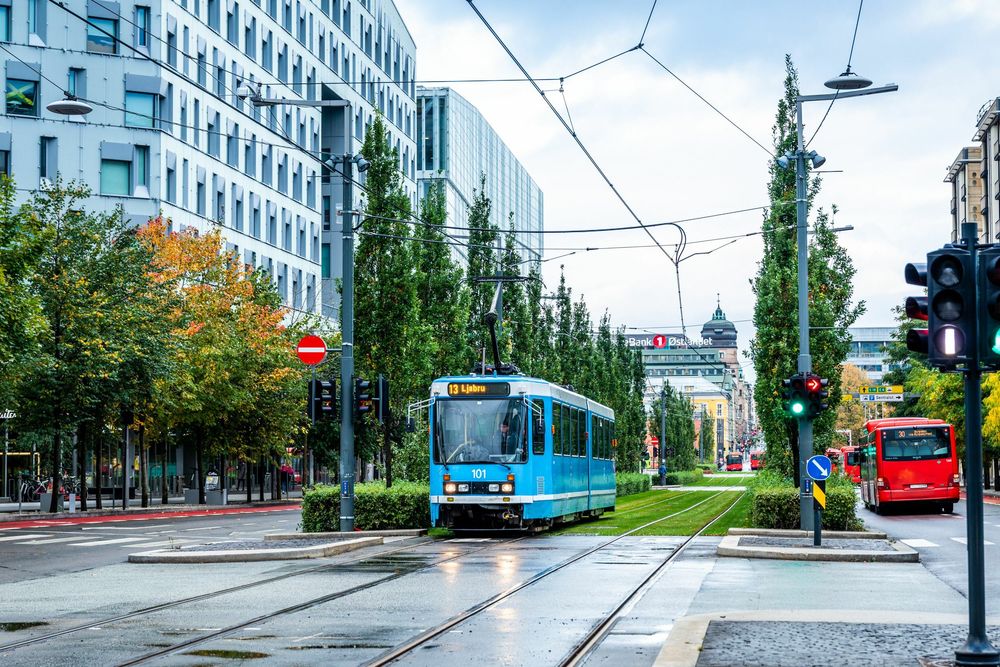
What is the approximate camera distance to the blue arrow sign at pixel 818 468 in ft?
77.4

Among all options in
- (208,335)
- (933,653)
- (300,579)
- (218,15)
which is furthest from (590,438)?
(218,15)

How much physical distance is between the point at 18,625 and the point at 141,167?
52.3m

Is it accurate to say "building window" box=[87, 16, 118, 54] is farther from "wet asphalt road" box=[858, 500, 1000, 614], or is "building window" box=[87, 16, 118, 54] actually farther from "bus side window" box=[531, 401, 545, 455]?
"bus side window" box=[531, 401, 545, 455]

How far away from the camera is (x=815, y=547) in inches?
893

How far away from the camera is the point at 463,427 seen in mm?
28016

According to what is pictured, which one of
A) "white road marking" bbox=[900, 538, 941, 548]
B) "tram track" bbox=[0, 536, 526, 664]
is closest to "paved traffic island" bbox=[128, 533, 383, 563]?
"tram track" bbox=[0, 536, 526, 664]

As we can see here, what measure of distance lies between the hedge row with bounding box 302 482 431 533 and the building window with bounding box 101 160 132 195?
1479 inches

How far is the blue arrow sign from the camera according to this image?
23594 mm

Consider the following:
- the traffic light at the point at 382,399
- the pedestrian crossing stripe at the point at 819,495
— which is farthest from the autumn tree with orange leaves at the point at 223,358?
the pedestrian crossing stripe at the point at 819,495

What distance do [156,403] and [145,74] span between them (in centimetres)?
2093

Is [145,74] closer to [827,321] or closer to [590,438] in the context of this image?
[590,438]

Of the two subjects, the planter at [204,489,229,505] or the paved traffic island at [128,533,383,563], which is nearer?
the paved traffic island at [128,533,383,563]

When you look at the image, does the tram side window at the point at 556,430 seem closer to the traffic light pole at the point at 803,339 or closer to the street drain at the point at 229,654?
the traffic light pole at the point at 803,339

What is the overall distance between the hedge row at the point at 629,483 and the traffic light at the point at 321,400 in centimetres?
3355
